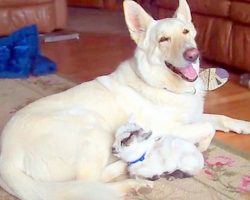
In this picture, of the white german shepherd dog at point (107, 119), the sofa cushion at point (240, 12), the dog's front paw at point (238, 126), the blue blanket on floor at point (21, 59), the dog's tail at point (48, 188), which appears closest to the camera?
the dog's tail at point (48, 188)

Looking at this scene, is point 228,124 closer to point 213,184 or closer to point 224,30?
point 213,184

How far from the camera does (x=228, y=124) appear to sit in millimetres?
2178

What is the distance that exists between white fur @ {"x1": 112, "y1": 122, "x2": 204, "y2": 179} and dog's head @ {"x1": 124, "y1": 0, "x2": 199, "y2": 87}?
0.29 m

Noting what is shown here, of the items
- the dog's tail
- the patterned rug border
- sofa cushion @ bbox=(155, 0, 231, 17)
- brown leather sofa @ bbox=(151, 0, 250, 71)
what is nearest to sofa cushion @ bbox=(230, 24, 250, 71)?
brown leather sofa @ bbox=(151, 0, 250, 71)

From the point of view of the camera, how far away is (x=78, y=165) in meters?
1.61

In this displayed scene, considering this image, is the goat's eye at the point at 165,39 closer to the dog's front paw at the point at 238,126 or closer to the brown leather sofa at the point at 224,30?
the dog's front paw at the point at 238,126

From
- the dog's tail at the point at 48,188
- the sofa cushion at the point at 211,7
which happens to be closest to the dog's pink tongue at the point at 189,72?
the dog's tail at the point at 48,188

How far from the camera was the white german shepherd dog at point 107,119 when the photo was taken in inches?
61.9

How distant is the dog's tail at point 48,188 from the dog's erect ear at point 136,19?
27.6 inches

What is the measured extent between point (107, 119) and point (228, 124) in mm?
614

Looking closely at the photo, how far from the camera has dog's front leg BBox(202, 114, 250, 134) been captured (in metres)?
2.16

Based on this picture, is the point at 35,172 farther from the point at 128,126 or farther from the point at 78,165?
the point at 128,126

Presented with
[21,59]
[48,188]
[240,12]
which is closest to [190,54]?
[48,188]

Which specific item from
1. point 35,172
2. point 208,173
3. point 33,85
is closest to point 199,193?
point 208,173
